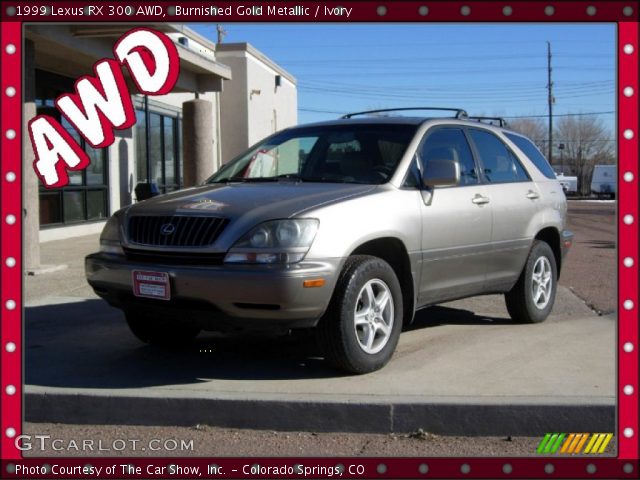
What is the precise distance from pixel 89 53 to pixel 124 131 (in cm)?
573

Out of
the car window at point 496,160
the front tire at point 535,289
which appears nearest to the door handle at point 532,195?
the car window at point 496,160

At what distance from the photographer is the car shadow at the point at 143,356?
5.22 meters

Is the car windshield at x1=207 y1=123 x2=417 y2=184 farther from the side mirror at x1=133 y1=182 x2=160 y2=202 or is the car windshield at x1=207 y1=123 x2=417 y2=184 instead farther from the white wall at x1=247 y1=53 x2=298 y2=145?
the white wall at x1=247 y1=53 x2=298 y2=145

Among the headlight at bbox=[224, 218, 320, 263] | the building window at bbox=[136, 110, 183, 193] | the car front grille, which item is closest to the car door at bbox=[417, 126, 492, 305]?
the headlight at bbox=[224, 218, 320, 263]

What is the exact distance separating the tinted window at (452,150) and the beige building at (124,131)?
224 inches

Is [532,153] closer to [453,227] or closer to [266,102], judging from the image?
[453,227]

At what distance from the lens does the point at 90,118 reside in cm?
990

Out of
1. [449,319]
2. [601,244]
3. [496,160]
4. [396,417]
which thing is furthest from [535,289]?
[601,244]

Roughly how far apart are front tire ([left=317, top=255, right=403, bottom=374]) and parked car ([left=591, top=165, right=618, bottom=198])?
4452 centimetres

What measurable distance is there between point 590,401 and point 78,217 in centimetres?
1357

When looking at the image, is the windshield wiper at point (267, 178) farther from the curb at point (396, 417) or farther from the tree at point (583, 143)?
the tree at point (583, 143)

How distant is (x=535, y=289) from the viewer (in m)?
7.16
